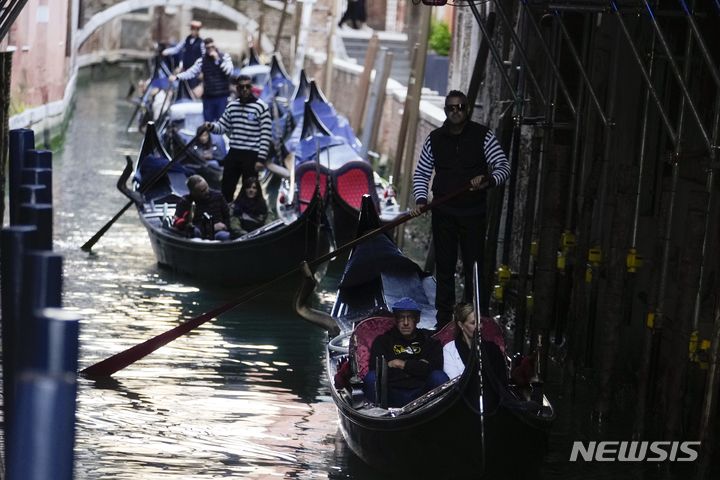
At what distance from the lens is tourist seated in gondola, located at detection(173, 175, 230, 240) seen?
22.9 ft

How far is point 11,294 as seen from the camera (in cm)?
283

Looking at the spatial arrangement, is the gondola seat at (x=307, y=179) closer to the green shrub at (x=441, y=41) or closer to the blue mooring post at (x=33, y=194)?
the blue mooring post at (x=33, y=194)

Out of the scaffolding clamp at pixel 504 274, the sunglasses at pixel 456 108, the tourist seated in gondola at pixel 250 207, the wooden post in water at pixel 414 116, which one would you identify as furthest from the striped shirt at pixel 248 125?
the sunglasses at pixel 456 108

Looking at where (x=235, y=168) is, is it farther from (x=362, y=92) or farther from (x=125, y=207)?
(x=362, y=92)

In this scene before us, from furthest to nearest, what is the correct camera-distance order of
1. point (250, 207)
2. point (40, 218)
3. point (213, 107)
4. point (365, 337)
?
point (213, 107)
point (250, 207)
point (365, 337)
point (40, 218)

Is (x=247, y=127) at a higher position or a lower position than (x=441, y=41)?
lower

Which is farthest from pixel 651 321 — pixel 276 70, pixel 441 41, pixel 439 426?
pixel 441 41

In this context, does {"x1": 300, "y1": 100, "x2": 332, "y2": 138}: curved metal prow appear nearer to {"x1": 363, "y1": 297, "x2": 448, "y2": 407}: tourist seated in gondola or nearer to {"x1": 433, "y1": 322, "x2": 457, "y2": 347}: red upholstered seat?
{"x1": 433, "y1": 322, "x2": 457, "y2": 347}: red upholstered seat

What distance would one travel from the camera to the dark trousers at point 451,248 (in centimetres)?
511

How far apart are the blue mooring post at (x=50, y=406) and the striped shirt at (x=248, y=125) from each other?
531 centimetres

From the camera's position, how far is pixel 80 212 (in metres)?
8.87

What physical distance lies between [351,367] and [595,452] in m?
0.75

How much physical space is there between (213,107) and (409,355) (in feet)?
22.3

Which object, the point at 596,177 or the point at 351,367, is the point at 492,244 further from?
the point at 351,367
